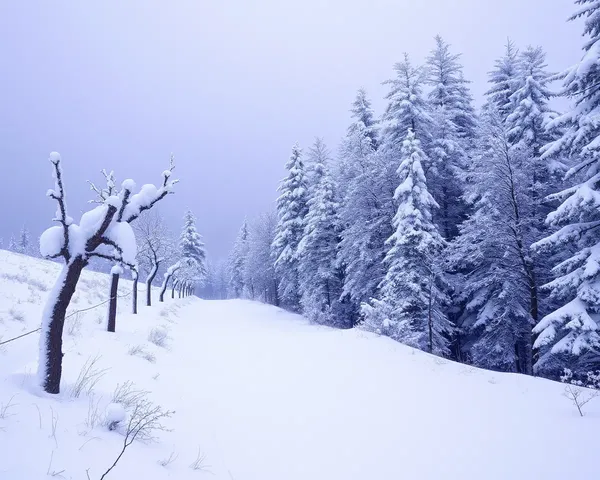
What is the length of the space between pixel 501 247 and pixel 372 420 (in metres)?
11.7

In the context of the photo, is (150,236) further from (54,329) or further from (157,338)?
(54,329)

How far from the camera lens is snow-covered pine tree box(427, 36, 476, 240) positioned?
18.7 metres

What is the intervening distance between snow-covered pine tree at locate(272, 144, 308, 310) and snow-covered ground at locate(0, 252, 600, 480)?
20.3m

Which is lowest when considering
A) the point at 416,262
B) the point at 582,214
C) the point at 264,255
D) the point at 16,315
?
the point at 16,315

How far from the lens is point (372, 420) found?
5.72 metres

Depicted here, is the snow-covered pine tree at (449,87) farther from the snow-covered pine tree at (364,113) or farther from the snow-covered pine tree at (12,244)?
the snow-covered pine tree at (12,244)

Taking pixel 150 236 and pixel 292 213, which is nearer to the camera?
pixel 150 236

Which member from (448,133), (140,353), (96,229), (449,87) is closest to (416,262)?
(448,133)

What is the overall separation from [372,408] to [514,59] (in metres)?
22.6

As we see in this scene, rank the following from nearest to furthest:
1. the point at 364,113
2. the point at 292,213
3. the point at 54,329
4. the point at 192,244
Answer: the point at 54,329 < the point at 364,113 < the point at 292,213 < the point at 192,244

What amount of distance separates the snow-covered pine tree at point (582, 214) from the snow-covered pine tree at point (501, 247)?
103 inches

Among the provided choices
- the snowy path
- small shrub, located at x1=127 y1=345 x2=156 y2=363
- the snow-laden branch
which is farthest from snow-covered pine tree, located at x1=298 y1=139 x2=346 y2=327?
the snow-laden branch

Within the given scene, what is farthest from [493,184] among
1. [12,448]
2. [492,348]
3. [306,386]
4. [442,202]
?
[12,448]

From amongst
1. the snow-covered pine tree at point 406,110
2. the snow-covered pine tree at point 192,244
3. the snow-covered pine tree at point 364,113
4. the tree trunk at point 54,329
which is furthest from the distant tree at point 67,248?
the snow-covered pine tree at point 192,244
